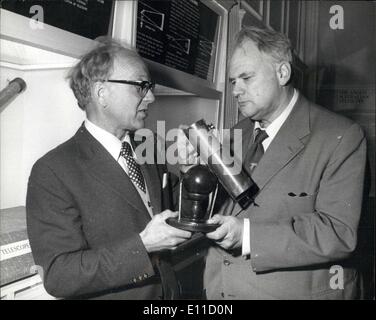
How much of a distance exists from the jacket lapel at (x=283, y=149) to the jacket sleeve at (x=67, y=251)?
59 cm

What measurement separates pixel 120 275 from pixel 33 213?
0.35 m

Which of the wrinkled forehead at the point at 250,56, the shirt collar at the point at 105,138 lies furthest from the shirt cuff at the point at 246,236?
the wrinkled forehead at the point at 250,56

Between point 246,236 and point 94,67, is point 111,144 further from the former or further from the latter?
point 246,236

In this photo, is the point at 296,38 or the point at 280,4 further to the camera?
the point at 296,38

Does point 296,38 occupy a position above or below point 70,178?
above

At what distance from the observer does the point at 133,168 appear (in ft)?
4.87

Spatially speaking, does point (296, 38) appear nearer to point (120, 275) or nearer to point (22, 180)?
point (22, 180)

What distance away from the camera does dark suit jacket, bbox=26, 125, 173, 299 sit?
3.87ft

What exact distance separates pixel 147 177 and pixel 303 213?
0.64 m

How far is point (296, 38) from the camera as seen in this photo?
479 cm

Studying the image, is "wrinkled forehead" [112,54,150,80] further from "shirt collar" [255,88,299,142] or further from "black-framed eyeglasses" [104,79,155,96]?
"shirt collar" [255,88,299,142]
